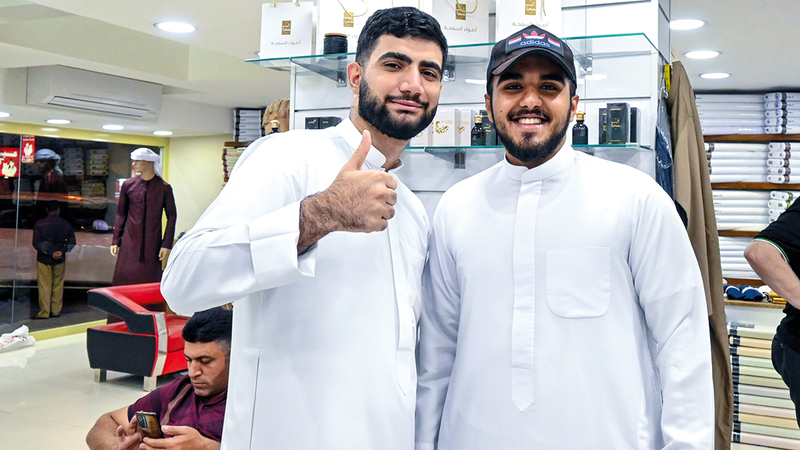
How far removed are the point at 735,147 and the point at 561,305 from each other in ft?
17.6

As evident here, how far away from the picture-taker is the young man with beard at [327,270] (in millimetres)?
1216

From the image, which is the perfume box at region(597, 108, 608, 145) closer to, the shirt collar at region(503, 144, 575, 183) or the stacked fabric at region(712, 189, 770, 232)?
the shirt collar at region(503, 144, 575, 183)

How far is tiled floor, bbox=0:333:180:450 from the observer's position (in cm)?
425

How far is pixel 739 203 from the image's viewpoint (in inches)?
239

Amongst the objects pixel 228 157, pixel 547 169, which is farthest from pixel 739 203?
pixel 228 157

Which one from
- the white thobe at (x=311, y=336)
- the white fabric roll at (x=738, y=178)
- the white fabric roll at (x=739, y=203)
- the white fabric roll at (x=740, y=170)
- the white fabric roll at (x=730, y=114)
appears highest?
the white fabric roll at (x=730, y=114)

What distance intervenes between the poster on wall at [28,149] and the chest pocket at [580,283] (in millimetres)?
7617

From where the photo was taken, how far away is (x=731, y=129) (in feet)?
19.9

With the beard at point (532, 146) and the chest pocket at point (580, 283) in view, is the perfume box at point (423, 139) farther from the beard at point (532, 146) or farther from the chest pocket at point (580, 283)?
the chest pocket at point (580, 283)

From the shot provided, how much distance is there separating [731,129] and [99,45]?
574 cm

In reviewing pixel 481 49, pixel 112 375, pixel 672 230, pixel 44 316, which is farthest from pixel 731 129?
pixel 44 316

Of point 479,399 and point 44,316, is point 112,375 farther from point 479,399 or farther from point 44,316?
point 479,399

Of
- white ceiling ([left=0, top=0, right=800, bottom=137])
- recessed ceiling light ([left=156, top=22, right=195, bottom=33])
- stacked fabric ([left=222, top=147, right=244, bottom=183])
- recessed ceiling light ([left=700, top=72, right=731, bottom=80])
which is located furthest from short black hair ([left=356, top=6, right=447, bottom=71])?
stacked fabric ([left=222, top=147, right=244, bottom=183])

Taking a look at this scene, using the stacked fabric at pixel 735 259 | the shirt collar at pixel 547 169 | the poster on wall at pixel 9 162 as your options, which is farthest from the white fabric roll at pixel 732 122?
the poster on wall at pixel 9 162
